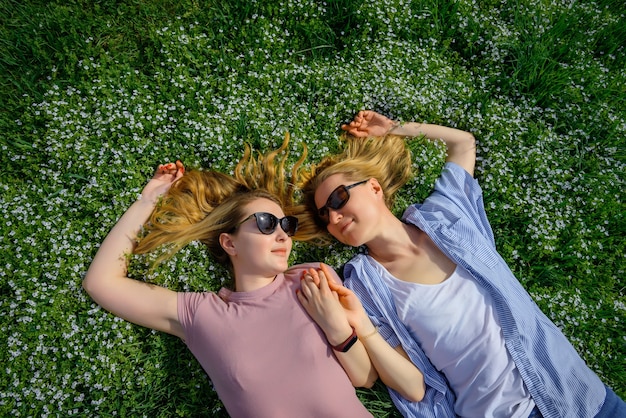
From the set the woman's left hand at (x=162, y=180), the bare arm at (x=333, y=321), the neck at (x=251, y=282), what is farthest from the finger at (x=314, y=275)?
the woman's left hand at (x=162, y=180)

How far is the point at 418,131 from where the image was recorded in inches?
208

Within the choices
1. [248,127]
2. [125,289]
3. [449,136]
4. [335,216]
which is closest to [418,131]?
[449,136]

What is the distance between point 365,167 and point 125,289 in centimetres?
252

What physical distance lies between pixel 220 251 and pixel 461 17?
4201 mm

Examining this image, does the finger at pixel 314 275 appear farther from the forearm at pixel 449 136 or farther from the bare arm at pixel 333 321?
the forearm at pixel 449 136

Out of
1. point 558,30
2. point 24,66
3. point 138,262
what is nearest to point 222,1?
point 24,66

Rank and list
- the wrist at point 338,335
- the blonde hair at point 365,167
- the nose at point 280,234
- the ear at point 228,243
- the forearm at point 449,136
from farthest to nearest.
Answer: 1. the forearm at point 449,136
2. the blonde hair at point 365,167
3. the ear at point 228,243
4. the nose at point 280,234
5. the wrist at point 338,335

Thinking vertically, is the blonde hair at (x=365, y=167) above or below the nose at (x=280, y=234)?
above

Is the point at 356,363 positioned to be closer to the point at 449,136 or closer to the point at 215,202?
the point at 215,202

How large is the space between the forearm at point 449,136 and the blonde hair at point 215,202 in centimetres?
125

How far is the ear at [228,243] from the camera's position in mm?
4230

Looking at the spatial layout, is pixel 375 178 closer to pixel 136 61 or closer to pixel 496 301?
pixel 496 301

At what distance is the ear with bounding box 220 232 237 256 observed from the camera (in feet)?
13.9

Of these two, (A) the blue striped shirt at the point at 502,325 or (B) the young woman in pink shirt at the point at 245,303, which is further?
(A) the blue striped shirt at the point at 502,325
